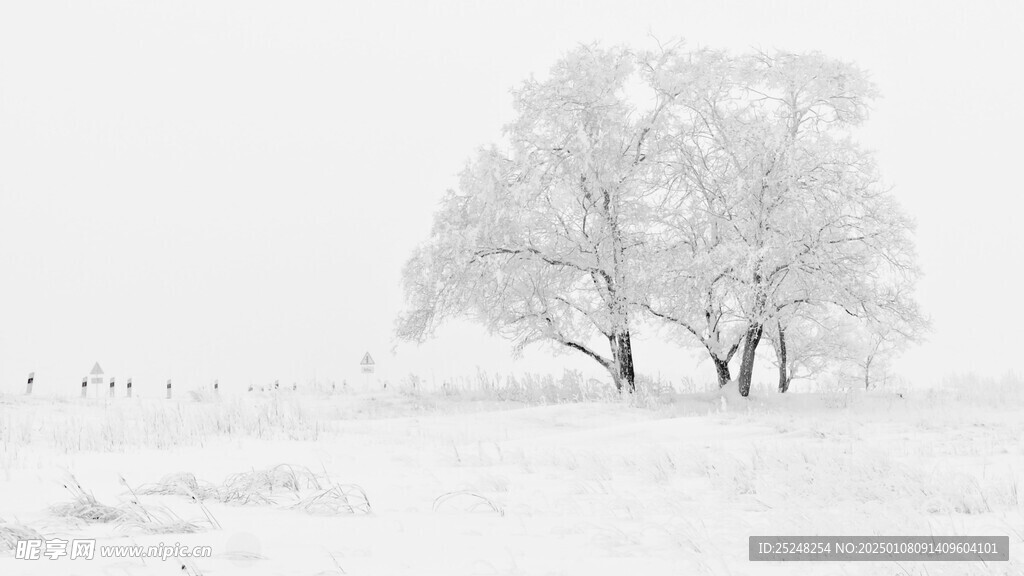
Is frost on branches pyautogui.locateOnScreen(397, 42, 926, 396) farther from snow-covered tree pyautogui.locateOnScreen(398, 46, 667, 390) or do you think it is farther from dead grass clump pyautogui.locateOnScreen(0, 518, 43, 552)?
dead grass clump pyautogui.locateOnScreen(0, 518, 43, 552)

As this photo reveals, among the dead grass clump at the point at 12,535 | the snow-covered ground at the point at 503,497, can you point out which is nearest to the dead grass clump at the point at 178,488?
the snow-covered ground at the point at 503,497

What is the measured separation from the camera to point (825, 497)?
548 centimetres

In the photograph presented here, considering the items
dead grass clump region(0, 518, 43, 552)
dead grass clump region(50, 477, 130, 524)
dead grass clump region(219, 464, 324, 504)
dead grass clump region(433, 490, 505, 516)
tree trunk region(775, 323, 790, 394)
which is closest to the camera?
dead grass clump region(0, 518, 43, 552)

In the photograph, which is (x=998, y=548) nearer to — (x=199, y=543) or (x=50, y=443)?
(x=199, y=543)

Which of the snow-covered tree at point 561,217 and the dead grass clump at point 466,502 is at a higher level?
the snow-covered tree at point 561,217

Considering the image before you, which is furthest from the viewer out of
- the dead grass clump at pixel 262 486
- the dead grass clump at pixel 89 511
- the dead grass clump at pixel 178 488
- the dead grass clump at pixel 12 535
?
the dead grass clump at pixel 178 488

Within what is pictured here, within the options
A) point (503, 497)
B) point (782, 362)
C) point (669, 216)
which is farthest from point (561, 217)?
point (503, 497)

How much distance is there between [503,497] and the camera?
5754 mm

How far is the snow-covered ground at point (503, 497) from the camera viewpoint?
384 centimetres

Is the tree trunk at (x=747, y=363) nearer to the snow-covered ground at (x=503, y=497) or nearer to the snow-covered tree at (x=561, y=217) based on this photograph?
the snow-covered tree at (x=561, y=217)

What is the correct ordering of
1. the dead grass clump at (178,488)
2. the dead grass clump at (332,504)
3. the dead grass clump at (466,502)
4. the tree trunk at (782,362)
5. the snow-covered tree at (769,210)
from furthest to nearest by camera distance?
the tree trunk at (782,362)
the snow-covered tree at (769,210)
the dead grass clump at (178,488)
the dead grass clump at (466,502)
the dead grass clump at (332,504)

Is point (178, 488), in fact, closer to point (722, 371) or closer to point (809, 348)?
point (722, 371)

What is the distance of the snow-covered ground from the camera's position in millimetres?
3842

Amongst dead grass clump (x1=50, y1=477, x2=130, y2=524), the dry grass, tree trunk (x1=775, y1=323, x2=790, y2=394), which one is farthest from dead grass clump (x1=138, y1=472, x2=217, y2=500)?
tree trunk (x1=775, y1=323, x2=790, y2=394)
